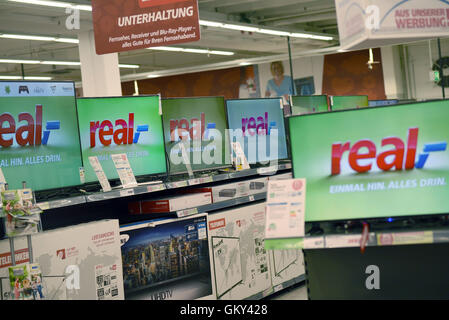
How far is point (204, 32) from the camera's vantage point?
14.0 m

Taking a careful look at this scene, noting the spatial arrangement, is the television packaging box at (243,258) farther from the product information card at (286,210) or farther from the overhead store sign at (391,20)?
the overhead store sign at (391,20)

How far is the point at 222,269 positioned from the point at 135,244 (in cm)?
99

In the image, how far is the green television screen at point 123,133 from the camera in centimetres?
476

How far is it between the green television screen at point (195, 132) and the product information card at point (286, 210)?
7.99 ft

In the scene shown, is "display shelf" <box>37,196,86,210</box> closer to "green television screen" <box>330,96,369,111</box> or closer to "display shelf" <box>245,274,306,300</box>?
"display shelf" <box>245,274,306,300</box>

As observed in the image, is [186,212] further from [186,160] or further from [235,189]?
[235,189]

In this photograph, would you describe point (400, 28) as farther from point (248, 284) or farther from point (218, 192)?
point (248, 284)

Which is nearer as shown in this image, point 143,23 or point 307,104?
point 143,23

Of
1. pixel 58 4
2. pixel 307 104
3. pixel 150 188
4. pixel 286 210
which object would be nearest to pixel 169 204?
pixel 150 188

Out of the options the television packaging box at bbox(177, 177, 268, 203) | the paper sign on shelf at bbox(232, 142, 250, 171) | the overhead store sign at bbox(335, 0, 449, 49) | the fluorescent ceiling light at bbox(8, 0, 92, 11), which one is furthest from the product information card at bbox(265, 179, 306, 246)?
the fluorescent ceiling light at bbox(8, 0, 92, 11)

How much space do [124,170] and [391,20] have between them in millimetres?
2303

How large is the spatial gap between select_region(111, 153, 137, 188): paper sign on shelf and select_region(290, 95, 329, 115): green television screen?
277 centimetres

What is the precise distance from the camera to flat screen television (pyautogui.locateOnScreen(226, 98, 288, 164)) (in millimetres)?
6195
